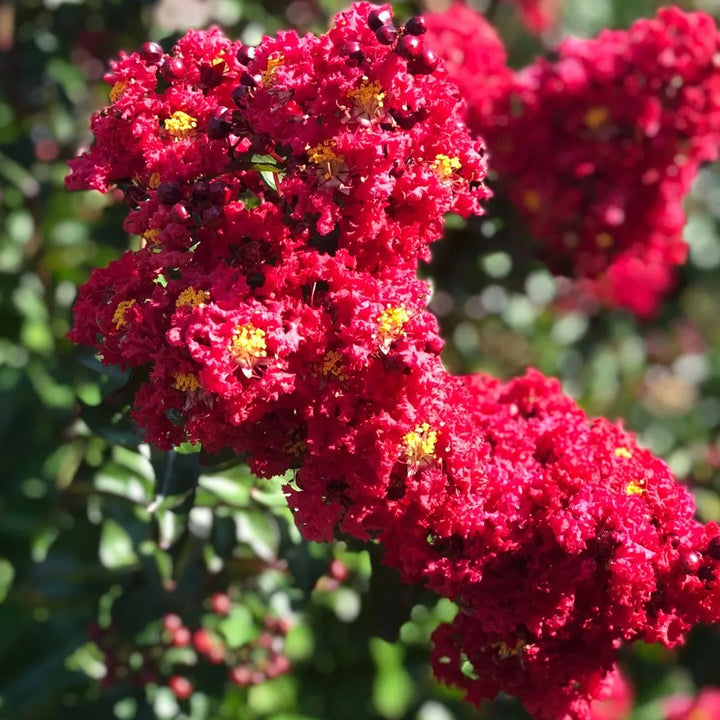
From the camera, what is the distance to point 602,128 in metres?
2.45

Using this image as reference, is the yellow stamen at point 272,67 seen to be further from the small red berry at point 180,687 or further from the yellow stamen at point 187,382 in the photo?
the small red berry at point 180,687

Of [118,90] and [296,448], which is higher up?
[118,90]

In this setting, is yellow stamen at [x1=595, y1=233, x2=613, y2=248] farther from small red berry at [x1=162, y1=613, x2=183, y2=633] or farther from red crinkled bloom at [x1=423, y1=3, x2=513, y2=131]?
small red berry at [x1=162, y1=613, x2=183, y2=633]

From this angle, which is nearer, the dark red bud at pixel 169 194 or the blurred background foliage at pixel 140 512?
the dark red bud at pixel 169 194

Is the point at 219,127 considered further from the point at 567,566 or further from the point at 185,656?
the point at 185,656

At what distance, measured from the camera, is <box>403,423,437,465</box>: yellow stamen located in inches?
57.2

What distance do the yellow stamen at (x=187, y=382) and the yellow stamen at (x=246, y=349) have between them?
2.8 inches

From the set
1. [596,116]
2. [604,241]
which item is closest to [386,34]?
[596,116]

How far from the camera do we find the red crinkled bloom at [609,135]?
2.38m

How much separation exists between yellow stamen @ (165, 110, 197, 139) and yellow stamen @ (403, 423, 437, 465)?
0.52 metres

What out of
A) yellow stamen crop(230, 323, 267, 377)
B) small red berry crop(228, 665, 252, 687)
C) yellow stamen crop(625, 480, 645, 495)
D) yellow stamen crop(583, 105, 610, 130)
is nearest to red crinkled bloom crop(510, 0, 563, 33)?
yellow stamen crop(583, 105, 610, 130)

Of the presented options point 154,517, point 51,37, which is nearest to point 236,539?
point 154,517

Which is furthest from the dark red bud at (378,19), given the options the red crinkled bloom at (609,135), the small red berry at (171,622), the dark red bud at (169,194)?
the small red berry at (171,622)

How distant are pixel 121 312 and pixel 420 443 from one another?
16.9 inches
